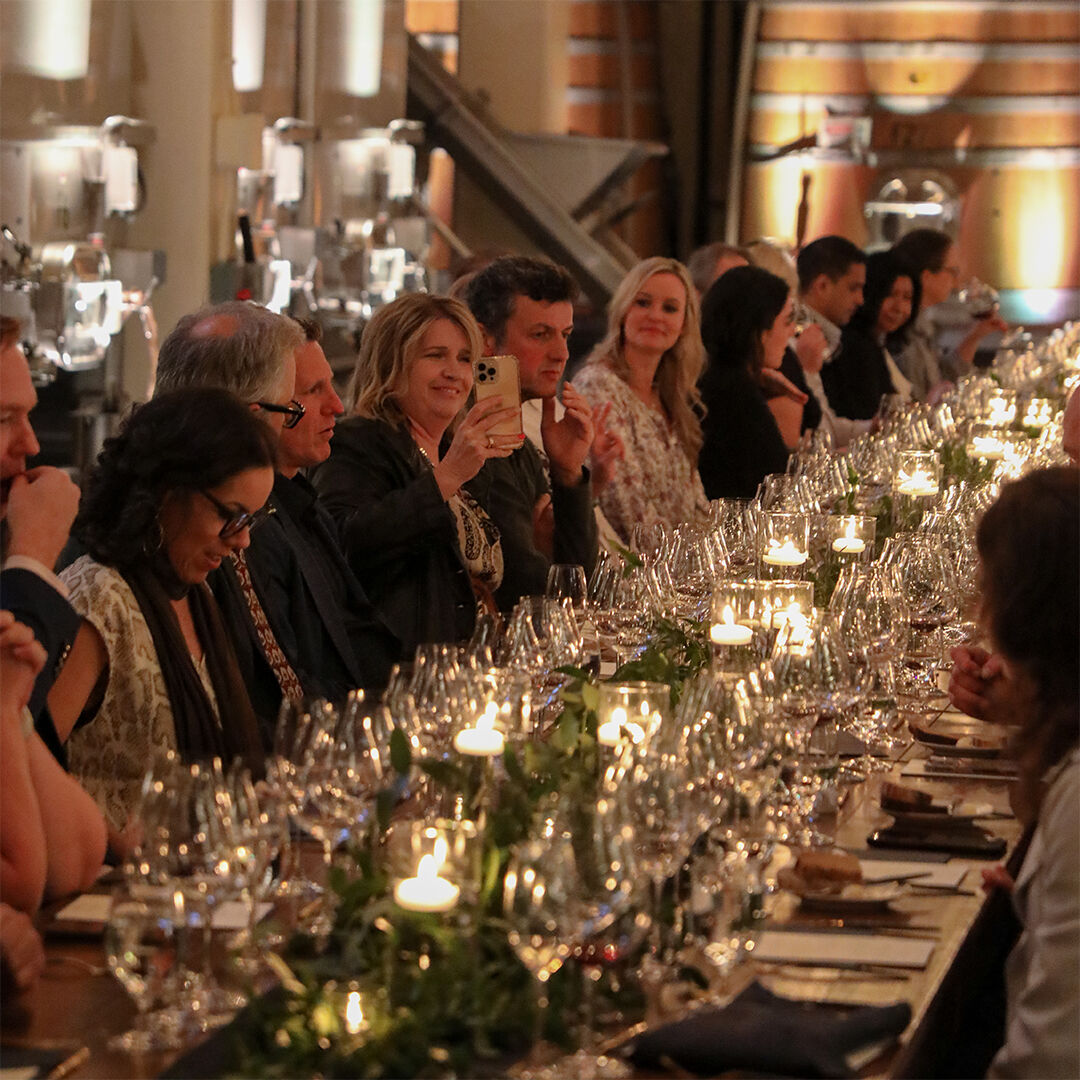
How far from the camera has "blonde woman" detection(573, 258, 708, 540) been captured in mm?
5676

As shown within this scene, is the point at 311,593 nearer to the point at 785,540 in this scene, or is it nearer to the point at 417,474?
the point at 417,474

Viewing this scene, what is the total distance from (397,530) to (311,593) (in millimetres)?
425

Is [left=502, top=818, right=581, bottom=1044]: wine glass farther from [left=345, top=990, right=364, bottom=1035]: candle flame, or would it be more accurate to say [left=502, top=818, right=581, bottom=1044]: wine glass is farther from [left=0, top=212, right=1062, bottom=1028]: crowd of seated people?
[left=0, top=212, right=1062, bottom=1028]: crowd of seated people

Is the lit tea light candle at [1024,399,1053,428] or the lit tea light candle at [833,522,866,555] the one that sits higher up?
the lit tea light candle at [1024,399,1053,428]

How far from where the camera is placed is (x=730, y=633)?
3115 millimetres

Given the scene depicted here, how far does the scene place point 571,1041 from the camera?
1.76 m

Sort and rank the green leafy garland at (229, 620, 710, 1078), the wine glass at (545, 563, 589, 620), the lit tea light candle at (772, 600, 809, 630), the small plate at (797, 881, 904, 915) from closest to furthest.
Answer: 1. the green leafy garland at (229, 620, 710, 1078)
2. the small plate at (797, 881, 904, 915)
3. the lit tea light candle at (772, 600, 809, 630)
4. the wine glass at (545, 563, 589, 620)

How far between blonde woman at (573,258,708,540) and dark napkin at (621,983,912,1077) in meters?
3.70

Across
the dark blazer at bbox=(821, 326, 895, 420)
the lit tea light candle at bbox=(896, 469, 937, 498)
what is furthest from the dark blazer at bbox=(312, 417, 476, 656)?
the dark blazer at bbox=(821, 326, 895, 420)

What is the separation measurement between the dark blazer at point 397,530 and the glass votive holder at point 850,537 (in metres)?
0.77

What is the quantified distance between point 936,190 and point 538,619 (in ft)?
35.2

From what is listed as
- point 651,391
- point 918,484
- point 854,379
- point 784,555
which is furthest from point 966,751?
point 854,379

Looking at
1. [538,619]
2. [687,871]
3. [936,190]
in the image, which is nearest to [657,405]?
[538,619]

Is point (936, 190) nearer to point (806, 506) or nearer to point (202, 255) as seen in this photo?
point (202, 255)
